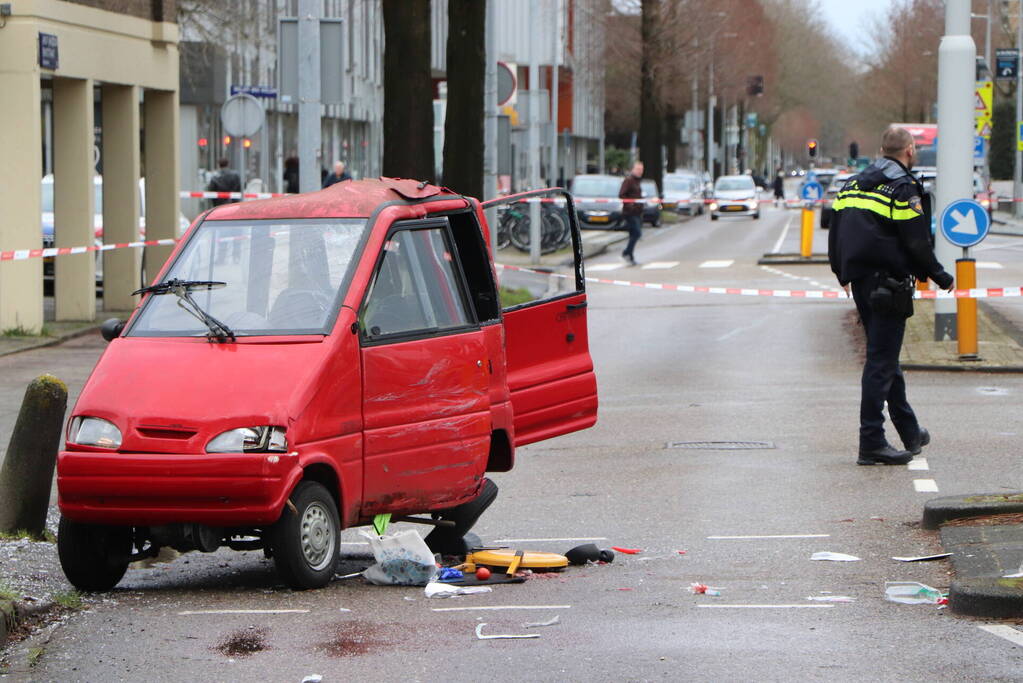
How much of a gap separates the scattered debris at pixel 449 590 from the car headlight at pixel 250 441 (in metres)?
0.91

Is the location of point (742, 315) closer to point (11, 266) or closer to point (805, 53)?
point (11, 266)

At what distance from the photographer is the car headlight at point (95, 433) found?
7766mm

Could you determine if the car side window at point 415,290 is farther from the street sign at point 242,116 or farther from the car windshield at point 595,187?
the car windshield at point 595,187

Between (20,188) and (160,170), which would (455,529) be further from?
(160,170)

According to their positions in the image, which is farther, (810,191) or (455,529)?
(810,191)

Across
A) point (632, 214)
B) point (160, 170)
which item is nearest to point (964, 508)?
point (160, 170)

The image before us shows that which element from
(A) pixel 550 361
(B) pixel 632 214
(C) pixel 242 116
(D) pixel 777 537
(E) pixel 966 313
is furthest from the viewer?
(B) pixel 632 214

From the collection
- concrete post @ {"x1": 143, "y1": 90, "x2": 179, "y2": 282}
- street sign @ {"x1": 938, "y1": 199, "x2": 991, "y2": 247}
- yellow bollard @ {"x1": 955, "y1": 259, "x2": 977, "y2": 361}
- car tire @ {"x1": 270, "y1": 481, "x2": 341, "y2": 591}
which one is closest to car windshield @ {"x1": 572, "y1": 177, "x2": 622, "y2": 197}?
concrete post @ {"x1": 143, "y1": 90, "x2": 179, "y2": 282}

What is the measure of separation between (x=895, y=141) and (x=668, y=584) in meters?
4.55

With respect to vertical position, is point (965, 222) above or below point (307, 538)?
above

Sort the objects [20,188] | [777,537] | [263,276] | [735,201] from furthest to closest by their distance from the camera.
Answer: [735,201] < [20,188] < [777,537] < [263,276]

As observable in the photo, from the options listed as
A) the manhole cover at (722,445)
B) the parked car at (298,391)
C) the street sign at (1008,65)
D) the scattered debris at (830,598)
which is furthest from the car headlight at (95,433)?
the street sign at (1008,65)

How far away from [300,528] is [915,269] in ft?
16.7

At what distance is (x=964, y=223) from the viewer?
1617 cm
